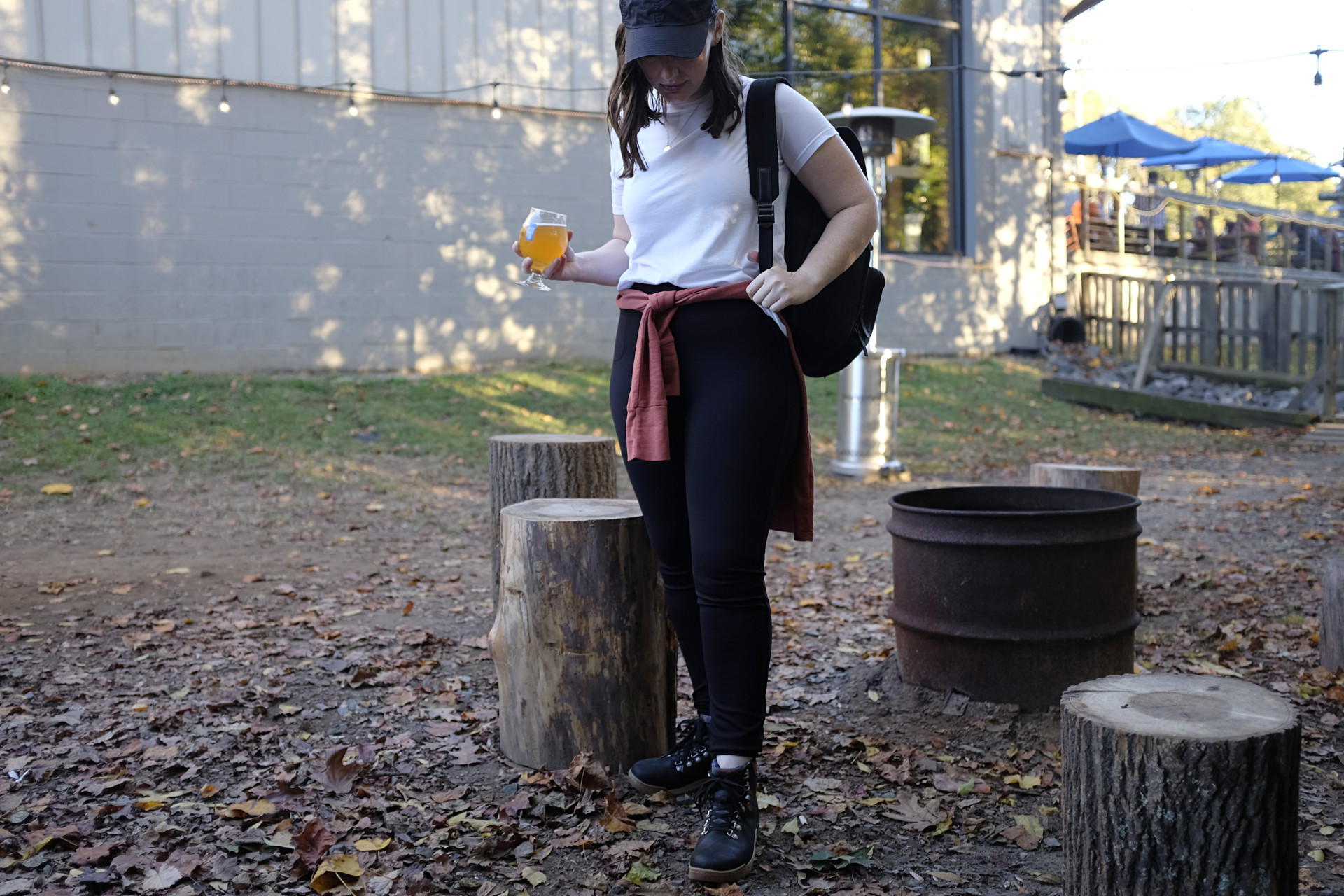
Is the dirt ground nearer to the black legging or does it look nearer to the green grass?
the black legging

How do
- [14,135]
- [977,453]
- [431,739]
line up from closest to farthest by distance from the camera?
1. [431,739]
2. [14,135]
3. [977,453]

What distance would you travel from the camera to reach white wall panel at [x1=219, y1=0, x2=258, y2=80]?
950cm

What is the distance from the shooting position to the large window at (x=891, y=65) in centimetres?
1278

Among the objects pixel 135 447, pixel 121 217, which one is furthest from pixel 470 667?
pixel 121 217

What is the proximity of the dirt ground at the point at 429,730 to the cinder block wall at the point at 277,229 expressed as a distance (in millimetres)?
3480

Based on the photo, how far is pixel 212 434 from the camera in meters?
8.25

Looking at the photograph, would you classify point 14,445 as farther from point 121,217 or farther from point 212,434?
point 121,217

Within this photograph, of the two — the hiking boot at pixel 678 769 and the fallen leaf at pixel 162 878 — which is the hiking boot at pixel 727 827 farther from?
the fallen leaf at pixel 162 878

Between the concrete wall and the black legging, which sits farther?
the concrete wall

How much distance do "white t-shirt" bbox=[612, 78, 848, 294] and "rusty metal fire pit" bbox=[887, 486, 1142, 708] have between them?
1.23 metres

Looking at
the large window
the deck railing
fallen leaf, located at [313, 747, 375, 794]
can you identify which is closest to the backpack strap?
fallen leaf, located at [313, 747, 375, 794]

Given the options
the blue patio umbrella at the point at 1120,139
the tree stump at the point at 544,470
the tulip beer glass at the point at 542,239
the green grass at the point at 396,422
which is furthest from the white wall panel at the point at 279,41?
the blue patio umbrella at the point at 1120,139

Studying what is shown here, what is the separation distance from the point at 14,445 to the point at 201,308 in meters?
2.41

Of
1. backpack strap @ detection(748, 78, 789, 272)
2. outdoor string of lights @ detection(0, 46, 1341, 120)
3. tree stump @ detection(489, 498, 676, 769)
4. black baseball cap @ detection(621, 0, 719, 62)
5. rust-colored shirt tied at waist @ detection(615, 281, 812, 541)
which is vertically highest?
outdoor string of lights @ detection(0, 46, 1341, 120)
